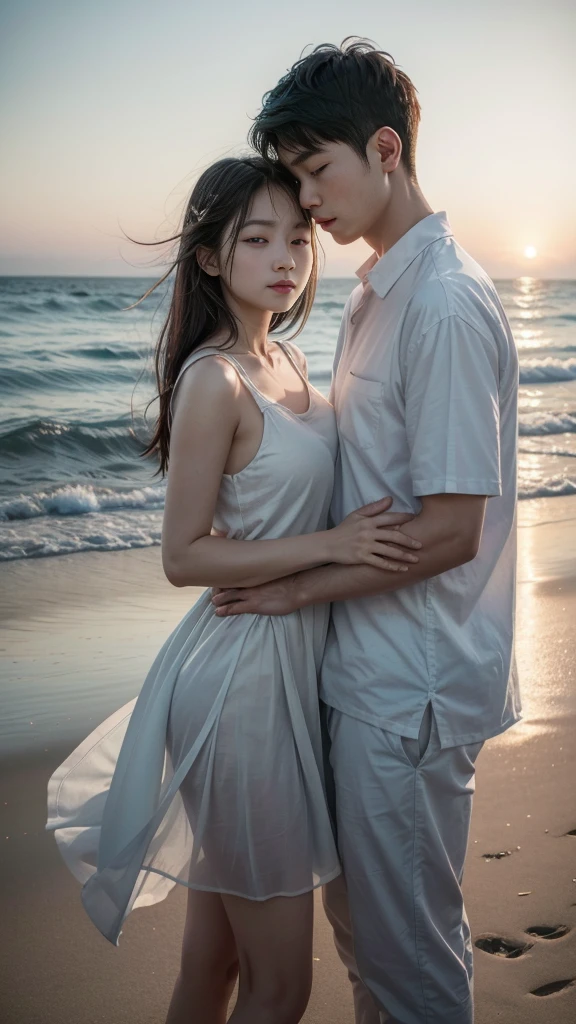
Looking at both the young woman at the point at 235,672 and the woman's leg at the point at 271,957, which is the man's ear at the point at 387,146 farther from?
the woman's leg at the point at 271,957

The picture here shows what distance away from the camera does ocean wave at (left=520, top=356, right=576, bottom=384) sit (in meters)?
17.3

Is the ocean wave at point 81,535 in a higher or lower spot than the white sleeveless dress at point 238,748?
lower

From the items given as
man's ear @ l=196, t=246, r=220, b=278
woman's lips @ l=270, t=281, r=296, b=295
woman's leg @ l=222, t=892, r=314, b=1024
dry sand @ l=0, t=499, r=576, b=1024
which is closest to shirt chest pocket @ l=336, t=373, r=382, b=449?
woman's lips @ l=270, t=281, r=296, b=295

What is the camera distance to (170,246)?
7.25ft

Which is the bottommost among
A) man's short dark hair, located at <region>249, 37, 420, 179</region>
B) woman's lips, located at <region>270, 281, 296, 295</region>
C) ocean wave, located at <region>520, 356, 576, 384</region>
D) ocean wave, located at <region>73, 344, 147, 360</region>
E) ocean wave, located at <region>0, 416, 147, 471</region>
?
ocean wave, located at <region>520, 356, 576, 384</region>

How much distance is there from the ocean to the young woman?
25 centimetres

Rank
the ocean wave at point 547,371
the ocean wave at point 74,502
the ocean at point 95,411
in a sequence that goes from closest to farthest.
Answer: the ocean at point 95,411, the ocean wave at point 74,502, the ocean wave at point 547,371

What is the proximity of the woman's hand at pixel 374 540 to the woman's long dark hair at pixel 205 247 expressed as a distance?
51cm

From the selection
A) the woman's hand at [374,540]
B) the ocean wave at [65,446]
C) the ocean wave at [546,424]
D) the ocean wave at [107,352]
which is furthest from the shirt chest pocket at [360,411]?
the ocean wave at [107,352]

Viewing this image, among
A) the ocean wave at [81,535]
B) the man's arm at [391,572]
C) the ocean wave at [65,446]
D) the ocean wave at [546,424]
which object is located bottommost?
the ocean wave at [546,424]

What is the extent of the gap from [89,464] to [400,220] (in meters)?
8.77

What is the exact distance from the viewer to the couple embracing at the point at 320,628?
192 cm

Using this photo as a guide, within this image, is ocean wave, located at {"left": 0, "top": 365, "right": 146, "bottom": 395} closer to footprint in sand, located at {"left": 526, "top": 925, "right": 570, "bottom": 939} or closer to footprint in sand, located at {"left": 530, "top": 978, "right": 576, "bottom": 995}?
footprint in sand, located at {"left": 526, "top": 925, "right": 570, "bottom": 939}

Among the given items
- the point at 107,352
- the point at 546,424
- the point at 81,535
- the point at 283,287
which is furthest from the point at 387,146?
the point at 107,352
